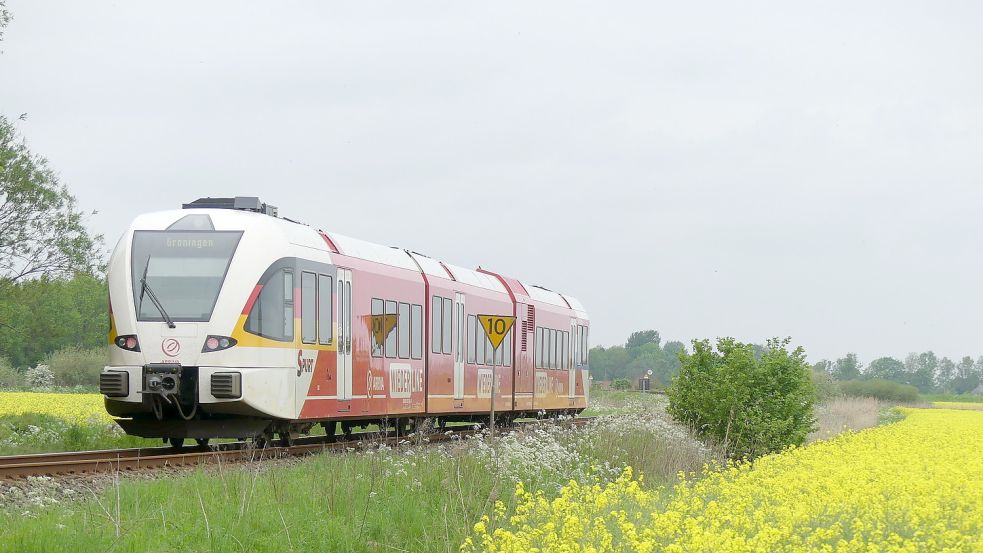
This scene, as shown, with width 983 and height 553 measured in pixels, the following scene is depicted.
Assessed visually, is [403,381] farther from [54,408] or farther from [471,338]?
[54,408]

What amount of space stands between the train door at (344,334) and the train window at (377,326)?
3.40 feet

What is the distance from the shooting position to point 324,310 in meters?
17.5

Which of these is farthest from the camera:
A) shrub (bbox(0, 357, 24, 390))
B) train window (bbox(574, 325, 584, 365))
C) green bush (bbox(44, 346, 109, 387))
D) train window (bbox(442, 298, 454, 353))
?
green bush (bbox(44, 346, 109, 387))

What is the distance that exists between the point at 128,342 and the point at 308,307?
2.46 meters

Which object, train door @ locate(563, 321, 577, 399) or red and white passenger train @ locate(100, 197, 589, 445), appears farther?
train door @ locate(563, 321, 577, 399)

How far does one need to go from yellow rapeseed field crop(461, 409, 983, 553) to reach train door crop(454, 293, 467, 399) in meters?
10.2

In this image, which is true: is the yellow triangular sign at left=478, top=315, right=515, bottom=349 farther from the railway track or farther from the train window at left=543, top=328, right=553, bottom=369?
the train window at left=543, top=328, right=553, bottom=369

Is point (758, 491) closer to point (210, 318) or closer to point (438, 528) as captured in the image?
point (438, 528)

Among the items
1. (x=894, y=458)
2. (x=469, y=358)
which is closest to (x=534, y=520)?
(x=894, y=458)

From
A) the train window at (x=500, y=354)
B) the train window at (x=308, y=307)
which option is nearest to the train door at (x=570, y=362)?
the train window at (x=500, y=354)

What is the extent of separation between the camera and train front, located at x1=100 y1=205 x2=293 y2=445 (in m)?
15.5

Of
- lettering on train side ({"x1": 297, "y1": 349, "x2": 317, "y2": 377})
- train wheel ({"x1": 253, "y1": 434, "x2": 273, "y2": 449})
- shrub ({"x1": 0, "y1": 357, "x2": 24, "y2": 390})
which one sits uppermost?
lettering on train side ({"x1": 297, "y1": 349, "x2": 317, "y2": 377})

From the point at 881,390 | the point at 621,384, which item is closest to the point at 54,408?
the point at 621,384

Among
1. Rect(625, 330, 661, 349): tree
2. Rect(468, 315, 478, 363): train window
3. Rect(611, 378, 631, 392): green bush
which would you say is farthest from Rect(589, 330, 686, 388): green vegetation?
Rect(468, 315, 478, 363): train window
